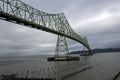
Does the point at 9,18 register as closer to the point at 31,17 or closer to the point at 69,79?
the point at 31,17

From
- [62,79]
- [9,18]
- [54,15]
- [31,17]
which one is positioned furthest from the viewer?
[54,15]

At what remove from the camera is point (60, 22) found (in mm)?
108188

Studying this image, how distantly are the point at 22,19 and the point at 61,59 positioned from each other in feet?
168

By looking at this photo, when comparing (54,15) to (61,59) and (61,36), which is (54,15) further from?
(61,59)

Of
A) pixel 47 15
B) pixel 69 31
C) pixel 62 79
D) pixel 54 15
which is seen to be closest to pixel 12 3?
pixel 62 79

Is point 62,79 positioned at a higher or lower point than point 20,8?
lower

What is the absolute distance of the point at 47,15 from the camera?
3374 inches

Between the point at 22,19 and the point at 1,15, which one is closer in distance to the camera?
the point at 1,15

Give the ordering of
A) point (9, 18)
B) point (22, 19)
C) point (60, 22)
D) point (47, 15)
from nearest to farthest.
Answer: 1. point (9, 18)
2. point (22, 19)
3. point (47, 15)
4. point (60, 22)

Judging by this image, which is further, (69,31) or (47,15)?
(69,31)

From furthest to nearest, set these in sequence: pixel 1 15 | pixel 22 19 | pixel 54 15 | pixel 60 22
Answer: pixel 60 22 < pixel 54 15 < pixel 22 19 < pixel 1 15

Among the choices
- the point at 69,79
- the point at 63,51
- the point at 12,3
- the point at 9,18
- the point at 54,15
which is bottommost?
the point at 69,79

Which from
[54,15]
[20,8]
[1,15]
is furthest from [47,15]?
[1,15]

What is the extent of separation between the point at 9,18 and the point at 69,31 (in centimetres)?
6976
